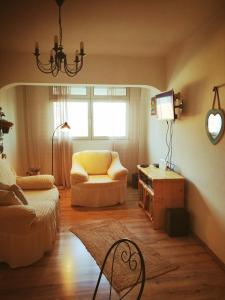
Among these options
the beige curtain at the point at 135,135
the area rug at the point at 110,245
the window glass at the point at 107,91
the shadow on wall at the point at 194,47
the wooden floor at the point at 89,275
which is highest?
the shadow on wall at the point at 194,47

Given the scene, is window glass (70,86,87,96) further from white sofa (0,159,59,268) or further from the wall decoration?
the wall decoration

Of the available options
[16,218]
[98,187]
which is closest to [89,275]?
[16,218]

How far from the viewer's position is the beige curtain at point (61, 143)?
5.24 metres

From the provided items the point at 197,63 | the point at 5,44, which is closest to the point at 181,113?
the point at 197,63

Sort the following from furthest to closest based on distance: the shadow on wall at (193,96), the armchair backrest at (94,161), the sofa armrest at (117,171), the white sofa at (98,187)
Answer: the armchair backrest at (94,161) → the sofa armrest at (117,171) → the white sofa at (98,187) → the shadow on wall at (193,96)

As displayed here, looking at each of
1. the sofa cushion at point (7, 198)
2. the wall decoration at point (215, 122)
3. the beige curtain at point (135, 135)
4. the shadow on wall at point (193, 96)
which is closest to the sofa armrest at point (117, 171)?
the beige curtain at point (135, 135)

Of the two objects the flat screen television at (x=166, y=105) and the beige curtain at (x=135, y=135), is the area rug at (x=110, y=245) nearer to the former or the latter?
the flat screen television at (x=166, y=105)

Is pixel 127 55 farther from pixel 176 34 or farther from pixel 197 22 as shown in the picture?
pixel 197 22

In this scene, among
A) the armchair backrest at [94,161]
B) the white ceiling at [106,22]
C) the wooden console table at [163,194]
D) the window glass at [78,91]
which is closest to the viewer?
the white ceiling at [106,22]

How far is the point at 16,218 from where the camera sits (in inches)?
97.0

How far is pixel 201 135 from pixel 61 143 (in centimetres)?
327

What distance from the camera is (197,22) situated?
2705 millimetres

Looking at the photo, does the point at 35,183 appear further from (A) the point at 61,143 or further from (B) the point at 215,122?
(B) the point at 215,122

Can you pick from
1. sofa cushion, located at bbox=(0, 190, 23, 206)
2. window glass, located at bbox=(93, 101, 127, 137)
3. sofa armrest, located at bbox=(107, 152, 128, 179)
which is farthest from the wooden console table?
window glass, located at bbox=(93, 101, 127, 137)
